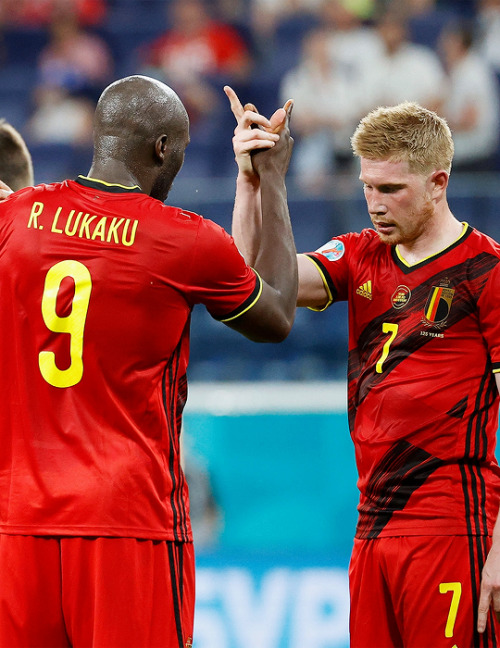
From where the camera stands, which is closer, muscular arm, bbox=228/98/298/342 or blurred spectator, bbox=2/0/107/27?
muscular arm, bbox=228/98/298/342

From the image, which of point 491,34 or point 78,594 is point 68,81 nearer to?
point 491,34

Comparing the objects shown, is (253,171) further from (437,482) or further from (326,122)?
(326,122)

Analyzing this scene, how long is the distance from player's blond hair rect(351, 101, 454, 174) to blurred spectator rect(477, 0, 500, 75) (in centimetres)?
588

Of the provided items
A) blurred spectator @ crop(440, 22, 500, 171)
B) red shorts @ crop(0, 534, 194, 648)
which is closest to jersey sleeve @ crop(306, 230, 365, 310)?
red shorts @ crop(0, 534, 194, 648)

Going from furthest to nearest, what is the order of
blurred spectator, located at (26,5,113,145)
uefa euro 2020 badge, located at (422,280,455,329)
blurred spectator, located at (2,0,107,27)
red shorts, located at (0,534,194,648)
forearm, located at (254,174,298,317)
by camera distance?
1. blurred spectator, located at (2,0,107,27)
2. blurred spectator, located at (26,5,113,145)
3. uefa euro 2020 badge, located at (422,280,455,329)
4. forearm, located at (254,174,298,317)
5. red shorts, located at (0,534,194,648)

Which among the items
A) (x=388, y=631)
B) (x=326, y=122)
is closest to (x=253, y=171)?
(x=388, y=631)

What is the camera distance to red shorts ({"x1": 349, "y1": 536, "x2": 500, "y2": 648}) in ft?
10.7

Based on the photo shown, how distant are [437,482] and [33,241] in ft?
5.16

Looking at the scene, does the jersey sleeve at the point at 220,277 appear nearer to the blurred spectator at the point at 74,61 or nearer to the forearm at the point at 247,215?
the forearm at the point at 247,215

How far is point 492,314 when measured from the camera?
3.33m

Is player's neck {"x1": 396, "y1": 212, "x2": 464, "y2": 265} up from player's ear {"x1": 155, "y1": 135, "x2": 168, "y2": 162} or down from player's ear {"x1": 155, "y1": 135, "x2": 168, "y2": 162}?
down

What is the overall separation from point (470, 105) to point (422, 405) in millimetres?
5488

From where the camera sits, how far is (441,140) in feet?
11.5

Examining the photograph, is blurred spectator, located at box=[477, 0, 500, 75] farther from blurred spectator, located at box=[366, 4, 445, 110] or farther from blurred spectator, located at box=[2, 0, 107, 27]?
blurred spectator, located at box=[2, 0, 107, 27]
